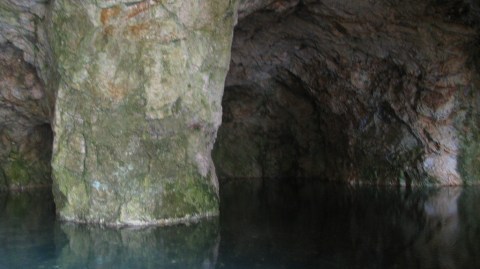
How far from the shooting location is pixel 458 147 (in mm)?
12883

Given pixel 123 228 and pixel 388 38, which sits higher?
pixel 388 38

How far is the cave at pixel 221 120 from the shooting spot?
707cm

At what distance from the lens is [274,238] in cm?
674

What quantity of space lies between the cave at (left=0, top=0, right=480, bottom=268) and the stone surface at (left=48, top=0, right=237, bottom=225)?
0.02 m

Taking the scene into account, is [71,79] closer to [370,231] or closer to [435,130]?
[370,231]

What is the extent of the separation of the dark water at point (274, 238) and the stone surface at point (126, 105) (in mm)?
522

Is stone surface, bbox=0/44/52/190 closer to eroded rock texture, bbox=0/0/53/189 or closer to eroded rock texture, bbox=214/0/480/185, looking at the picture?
eroded rock texture, bbox=0/0/53/189

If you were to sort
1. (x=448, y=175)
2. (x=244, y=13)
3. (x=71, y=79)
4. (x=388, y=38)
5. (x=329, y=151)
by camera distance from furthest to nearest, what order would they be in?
(x=329, y=151) < (x=448, y=175) < (x=388, y=38) < (x=244, y=13) < (x=71, y=79)

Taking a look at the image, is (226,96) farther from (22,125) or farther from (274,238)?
(274,238)

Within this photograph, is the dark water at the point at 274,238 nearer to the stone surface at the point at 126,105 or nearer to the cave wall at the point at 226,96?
the stone surface at the point at 126,105

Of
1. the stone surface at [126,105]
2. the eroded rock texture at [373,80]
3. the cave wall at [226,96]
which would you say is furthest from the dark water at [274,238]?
the eroded rock texture at [373,80]

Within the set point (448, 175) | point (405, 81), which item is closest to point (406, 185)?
point (448, 175)

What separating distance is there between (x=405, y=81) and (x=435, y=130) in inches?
53.3

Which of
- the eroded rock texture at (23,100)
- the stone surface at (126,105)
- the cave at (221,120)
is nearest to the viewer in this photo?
the cave at (221,120)
